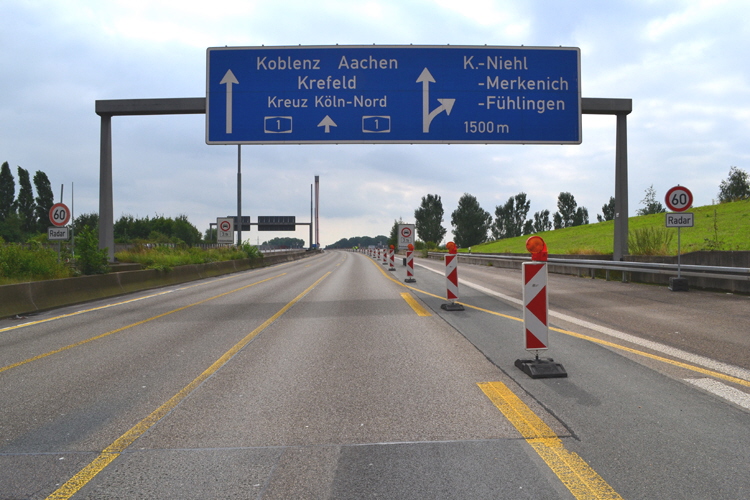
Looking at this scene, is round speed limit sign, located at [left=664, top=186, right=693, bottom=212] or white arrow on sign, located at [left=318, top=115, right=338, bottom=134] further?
white arrow on sign, located at [left=318, top=115, right=338, bottom=134]

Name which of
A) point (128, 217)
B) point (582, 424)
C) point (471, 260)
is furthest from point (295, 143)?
point (128, 217)

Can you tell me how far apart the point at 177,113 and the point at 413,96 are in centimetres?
730

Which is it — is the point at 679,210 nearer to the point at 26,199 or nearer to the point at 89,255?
the point at 89,255

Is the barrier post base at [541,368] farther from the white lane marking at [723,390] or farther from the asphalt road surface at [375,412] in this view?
the white lane marking at [723,390]

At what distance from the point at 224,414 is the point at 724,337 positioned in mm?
7041

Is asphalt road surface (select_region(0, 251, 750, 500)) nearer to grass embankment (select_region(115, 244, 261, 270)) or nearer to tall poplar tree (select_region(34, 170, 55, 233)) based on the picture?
grass embankment (select_region(115, 244, 261, 270))

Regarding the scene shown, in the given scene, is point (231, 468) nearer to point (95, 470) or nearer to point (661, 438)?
point (95, 470)

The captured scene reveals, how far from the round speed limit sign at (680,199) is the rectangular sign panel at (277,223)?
88.9m

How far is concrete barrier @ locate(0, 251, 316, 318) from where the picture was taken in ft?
35.8

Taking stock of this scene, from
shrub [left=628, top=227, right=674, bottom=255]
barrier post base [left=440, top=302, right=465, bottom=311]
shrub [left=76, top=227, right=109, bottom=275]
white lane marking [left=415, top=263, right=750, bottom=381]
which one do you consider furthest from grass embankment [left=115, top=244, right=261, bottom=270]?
shrub [left=628, top=227, right=674, bottom=255]

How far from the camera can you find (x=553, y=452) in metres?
3.33

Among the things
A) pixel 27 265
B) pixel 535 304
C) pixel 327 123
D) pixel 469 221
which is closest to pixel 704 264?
pixel 535 304

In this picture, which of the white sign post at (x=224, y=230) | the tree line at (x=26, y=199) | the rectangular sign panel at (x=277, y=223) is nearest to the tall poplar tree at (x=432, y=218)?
the rectangular sign panel at (x=277, y=223)

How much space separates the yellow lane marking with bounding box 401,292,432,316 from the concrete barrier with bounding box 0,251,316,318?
28.5 feet
